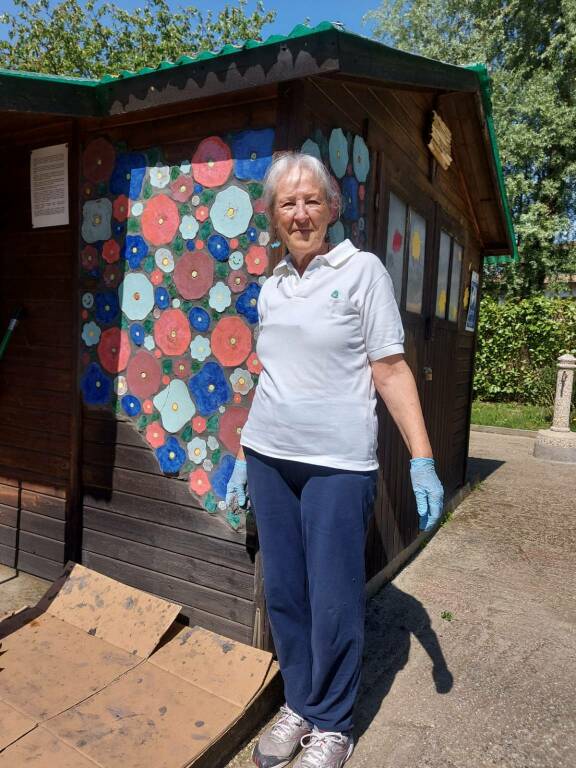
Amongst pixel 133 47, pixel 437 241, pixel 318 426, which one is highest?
pixel 133 47

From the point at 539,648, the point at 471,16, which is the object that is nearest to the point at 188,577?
the point at 539,648

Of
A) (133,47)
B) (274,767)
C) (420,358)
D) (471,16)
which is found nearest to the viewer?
(274,767)

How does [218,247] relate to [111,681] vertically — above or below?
above

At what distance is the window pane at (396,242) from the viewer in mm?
3537

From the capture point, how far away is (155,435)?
290 centimetres

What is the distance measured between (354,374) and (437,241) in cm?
295

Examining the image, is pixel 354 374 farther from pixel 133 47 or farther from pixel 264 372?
pixel 133 47

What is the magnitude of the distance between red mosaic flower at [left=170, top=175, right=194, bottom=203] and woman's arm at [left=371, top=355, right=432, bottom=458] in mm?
1350

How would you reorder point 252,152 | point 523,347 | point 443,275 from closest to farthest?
point 252,152, point 443,275, point 523,347

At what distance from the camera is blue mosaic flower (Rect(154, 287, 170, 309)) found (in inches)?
111

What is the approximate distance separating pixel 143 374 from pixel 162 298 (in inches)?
16.2

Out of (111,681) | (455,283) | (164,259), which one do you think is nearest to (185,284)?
(164,259)

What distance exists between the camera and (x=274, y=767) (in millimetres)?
2096

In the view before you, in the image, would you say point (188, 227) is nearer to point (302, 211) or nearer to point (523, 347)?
point (302, 211)
